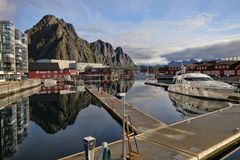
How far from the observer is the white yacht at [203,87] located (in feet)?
130

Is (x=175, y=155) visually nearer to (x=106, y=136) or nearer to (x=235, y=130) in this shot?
(x=235, y=130)

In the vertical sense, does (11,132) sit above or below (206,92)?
below

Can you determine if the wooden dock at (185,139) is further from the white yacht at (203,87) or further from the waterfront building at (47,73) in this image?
the waterfront building at (47,73)

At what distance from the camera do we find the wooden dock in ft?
38.9

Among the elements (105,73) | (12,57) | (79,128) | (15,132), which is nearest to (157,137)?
(79,128)

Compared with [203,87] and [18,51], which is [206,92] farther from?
[18,51]

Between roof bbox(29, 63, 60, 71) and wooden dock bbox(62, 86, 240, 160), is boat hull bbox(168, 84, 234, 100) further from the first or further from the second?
roof bbox(29, 63, 60, 71)

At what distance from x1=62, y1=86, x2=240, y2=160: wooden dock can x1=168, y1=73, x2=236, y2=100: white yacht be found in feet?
64.6

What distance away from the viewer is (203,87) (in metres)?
42.9

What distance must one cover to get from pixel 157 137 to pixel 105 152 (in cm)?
574

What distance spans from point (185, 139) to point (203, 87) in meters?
30.7

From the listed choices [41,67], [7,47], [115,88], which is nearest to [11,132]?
[115,88]

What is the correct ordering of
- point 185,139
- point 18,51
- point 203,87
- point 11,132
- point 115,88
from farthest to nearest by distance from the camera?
1. point 18,51
2. point 115,88
3. point 203,87
4. point 11,132
5. point 185,139

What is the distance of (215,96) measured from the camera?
40500 millimetres
